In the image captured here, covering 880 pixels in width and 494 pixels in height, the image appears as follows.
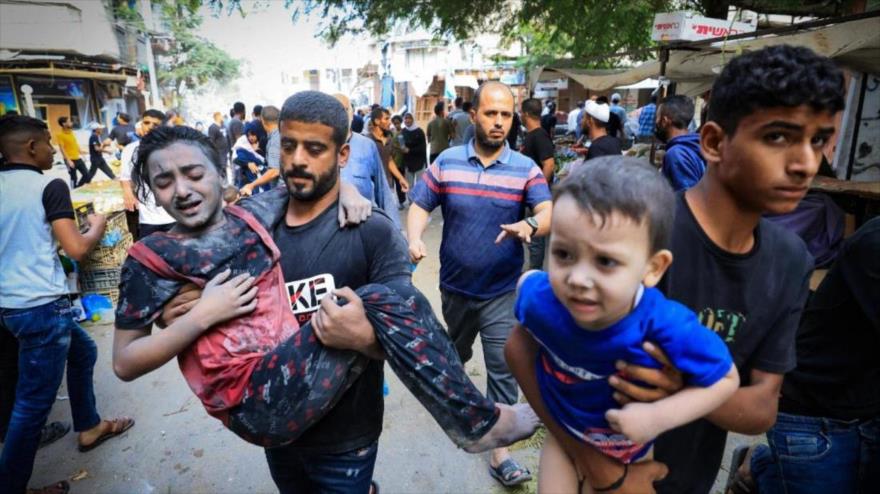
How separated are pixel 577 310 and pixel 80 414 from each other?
11.6 ft

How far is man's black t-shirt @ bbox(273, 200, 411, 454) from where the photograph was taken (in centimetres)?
164

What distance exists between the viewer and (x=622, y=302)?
1098mm

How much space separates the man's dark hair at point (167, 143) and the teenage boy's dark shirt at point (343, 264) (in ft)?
1.26

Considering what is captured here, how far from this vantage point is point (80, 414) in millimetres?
3178

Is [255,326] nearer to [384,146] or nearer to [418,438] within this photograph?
[418,438]

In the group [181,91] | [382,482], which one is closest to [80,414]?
[382,482]

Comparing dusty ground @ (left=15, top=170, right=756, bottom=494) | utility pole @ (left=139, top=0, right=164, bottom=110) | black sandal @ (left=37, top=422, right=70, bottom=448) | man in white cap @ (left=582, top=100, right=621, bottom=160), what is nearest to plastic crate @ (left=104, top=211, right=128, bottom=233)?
dusty ground @ (left=15, top=170, right=756, bottom=494)

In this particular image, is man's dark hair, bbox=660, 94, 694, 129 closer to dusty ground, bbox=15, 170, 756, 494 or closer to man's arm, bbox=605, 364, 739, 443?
dusty ground, bbox=15, 170, 756, 494

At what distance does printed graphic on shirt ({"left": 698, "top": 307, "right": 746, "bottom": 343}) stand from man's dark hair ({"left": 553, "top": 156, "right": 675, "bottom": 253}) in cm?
30

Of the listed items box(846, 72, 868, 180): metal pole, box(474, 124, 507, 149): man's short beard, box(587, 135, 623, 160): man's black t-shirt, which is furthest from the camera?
box(846, 72, 868, 180): metal pole

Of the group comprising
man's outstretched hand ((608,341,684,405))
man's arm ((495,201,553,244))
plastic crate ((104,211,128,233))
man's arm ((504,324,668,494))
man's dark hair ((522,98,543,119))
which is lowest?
plastic crate ((104,211,128,233))

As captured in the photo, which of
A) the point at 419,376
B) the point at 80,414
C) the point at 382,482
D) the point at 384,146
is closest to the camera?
the point at 419,376

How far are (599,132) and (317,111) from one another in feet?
14.7

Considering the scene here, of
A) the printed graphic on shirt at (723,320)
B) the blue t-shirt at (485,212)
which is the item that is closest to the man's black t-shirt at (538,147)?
the blue t-shirt at (485,212)
